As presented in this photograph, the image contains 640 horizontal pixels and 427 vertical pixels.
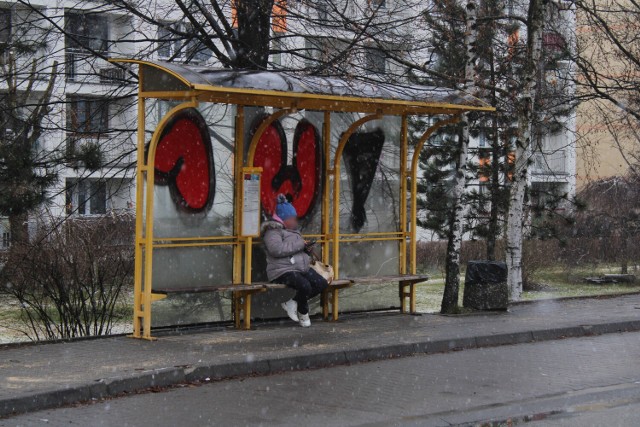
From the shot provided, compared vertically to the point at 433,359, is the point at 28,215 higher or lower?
higher

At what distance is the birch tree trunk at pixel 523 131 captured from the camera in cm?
1794

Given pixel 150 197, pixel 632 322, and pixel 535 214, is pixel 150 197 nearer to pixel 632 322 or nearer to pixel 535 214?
pixel 632 322

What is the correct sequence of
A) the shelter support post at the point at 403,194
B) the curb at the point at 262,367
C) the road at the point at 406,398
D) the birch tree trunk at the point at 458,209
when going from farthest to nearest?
1. the birch tree trunk at the point at 458,209
2. the shelter support post at the point at 403,194
3. the curb at the point at 262,367
4. the road at the point at 406,398

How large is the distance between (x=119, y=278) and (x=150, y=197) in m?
4.60

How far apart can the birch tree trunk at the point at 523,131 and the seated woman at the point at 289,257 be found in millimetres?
6411

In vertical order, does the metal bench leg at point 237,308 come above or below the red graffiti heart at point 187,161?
below

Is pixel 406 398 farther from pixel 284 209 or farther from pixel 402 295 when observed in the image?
pixel 402 295

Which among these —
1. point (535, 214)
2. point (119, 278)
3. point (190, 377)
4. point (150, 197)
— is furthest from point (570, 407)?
point (535, 214)

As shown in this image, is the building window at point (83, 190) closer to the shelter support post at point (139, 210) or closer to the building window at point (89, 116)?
the building window at point (89, 116)

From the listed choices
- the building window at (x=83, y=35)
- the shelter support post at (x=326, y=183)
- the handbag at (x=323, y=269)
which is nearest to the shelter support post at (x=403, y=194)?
the shelter support post at (x=326, y=183)

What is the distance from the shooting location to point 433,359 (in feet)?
36.8

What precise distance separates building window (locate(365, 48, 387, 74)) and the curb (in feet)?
15.5

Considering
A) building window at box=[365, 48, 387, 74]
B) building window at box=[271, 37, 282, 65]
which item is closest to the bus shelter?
building window at box=[365, 48, 387, 74]

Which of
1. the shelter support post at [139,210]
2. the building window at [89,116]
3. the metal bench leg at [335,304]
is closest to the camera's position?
the shelter support post at [139,210]
